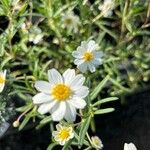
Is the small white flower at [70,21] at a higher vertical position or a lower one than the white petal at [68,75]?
higher

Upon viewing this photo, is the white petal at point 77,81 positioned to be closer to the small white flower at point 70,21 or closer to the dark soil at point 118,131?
the small white flower at point 70,21

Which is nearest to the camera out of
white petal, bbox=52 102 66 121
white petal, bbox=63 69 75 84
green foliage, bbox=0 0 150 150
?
white petal, bbox=52 102 66 121

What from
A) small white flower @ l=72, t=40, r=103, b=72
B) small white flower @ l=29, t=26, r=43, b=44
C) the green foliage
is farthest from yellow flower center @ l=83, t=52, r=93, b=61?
small white flower @ l=29, t=26, r=43, b=44

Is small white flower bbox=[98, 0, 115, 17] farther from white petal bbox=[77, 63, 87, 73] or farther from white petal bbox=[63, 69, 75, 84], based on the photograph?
white petal bbox=[63, 69, 75, 84]

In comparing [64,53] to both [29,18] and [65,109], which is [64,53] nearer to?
[29,18]

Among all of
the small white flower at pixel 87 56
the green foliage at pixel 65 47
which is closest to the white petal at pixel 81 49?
the small white flower at pixel 87 56

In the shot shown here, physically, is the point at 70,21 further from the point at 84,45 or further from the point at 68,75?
the point at 68,75

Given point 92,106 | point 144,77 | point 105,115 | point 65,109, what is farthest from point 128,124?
point 65,109
